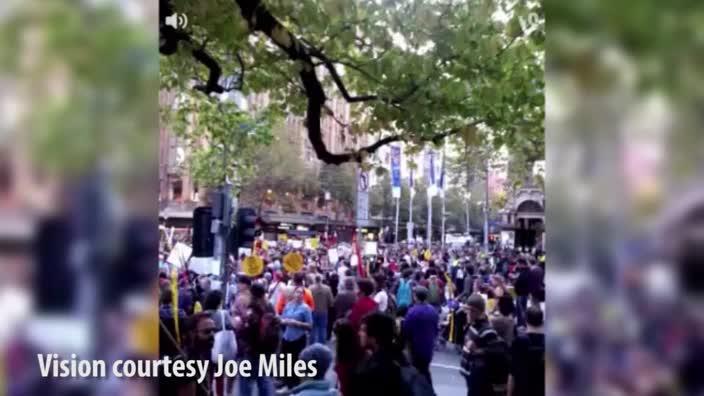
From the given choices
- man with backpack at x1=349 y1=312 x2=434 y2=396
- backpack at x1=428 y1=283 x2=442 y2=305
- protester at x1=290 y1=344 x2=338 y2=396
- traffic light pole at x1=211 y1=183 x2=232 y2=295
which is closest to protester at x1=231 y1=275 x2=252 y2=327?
traffic light pole at x1=211 y1=183 x2=232 y2=295

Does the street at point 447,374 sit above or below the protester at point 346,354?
below

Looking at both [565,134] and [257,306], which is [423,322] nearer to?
[257,306]

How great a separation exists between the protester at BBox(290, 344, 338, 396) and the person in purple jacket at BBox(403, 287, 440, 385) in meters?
3.21

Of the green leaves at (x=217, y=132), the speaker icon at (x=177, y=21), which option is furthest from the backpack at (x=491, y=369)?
the speaker icon at (x=177, y=21)

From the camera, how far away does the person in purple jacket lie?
6816 millimetres

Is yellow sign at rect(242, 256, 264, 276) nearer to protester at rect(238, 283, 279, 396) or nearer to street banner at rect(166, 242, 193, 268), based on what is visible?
street banner at rect(166, 242, 193, 268)

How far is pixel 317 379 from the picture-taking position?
3.38 meters

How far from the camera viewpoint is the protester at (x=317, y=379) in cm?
327

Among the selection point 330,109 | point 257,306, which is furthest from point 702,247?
point 257,306

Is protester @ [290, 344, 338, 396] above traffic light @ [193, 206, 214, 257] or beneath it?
beneath

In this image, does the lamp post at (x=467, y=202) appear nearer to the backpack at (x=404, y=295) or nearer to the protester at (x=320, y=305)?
the backpack at (x=404, y=295)

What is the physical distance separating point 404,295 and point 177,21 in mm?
6622

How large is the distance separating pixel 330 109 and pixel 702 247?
3.77 metres

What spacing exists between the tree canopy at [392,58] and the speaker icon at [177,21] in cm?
4
